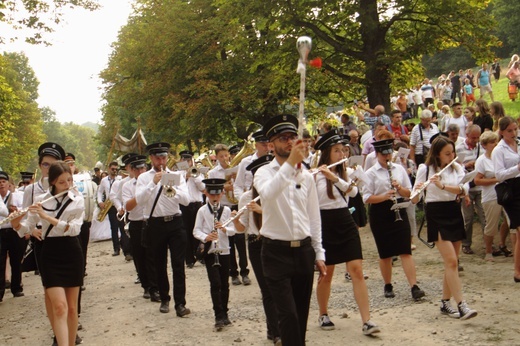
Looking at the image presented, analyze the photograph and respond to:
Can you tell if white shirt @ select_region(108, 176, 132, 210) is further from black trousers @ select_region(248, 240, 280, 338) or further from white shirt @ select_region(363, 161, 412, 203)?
black trousers @ select_region(248, 240, 280, 338)

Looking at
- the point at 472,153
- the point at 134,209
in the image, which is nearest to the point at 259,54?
the point at 472,153

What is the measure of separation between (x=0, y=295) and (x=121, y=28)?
36688 mm

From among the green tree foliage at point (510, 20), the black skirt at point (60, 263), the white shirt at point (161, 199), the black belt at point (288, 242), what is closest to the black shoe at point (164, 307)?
the white shirt at point (161, 199)

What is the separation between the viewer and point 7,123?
39344mm

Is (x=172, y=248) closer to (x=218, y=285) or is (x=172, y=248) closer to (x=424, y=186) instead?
(x=218, y=285)

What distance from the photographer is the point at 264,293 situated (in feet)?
27.1

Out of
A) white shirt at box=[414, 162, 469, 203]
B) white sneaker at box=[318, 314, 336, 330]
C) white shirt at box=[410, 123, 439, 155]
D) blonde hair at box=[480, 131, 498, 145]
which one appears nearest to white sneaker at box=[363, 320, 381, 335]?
white sneaker at box=[318, 314, 336, 330]

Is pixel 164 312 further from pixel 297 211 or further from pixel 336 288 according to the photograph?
pixel 297 211

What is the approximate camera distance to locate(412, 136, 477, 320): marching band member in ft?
29.9

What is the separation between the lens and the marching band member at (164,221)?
35.5 feet

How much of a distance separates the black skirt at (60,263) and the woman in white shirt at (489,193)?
5.70 meters

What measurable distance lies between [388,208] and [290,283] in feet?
13.5

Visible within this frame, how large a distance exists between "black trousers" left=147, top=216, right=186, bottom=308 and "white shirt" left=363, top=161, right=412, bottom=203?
110 inches

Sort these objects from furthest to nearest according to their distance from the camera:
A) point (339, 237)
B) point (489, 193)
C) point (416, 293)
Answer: point (489, 193), point (416, 293), point (339, 237)
